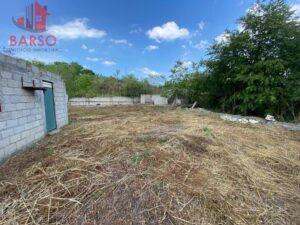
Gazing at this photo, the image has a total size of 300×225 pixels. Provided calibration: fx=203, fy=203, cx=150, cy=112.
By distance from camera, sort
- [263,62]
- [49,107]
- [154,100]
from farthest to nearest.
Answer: [154,100]
[263,62]
[49,107]

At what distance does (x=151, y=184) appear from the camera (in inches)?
83.7

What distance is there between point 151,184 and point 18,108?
266 cm

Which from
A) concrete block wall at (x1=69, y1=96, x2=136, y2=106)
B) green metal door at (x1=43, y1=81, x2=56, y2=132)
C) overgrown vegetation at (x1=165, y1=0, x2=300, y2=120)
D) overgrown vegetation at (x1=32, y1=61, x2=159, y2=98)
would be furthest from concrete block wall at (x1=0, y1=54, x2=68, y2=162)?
overgrown vegetation at (x1=32, y1=61, x2=159, y2=98)

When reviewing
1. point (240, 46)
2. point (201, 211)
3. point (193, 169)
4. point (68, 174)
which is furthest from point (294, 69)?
point (68, 174)

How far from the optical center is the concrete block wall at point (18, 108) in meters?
2.98

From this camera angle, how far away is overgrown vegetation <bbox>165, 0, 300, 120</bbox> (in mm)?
8023

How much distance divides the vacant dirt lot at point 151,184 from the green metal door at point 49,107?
4.30 ft

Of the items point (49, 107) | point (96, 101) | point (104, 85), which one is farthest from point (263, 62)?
point (104, 85)

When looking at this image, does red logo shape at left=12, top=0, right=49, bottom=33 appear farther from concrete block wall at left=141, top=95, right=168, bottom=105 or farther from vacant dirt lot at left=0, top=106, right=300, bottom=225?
concrete block wall at left=141, top=95, right=168, bottom=105

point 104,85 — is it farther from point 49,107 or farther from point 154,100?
point 49,107

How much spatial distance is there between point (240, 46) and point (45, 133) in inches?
327

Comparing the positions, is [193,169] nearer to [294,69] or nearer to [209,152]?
[209,152]

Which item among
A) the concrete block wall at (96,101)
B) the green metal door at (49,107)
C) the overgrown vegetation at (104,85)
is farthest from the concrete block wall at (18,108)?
the overgrown vegetation at (104,85)

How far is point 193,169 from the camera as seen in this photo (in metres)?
2.53
